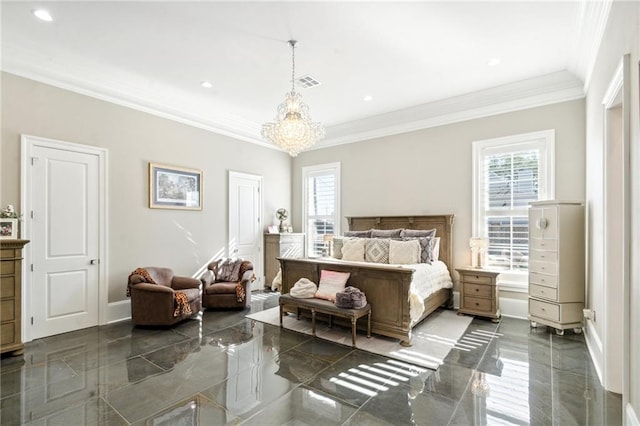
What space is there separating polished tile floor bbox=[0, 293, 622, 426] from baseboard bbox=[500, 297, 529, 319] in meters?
0.65

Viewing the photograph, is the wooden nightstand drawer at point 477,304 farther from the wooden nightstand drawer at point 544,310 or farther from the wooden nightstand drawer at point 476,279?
the wooden nightstand drawer at point 544,310

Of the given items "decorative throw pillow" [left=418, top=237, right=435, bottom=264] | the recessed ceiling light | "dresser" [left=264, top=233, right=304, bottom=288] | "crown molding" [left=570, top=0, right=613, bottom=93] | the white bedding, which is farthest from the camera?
"dresser" [left=264, top=233, right=304, bottom=288]

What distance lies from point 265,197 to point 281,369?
425cm

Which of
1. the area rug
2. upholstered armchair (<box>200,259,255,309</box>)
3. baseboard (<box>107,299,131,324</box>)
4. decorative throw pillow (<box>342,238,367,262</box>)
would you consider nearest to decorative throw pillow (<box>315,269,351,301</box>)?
the area rug

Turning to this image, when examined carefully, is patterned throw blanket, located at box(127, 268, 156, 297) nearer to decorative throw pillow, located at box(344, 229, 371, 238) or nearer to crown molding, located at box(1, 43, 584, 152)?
crown molding, located at box(1, 43, 584, 152)

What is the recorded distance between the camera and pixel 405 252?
452 cm

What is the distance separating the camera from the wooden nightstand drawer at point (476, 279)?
14.0ft

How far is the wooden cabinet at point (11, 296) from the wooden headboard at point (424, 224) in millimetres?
4840

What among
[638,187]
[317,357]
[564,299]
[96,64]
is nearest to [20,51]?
[96,64]

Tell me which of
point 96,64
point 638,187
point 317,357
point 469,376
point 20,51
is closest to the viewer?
point 638,187

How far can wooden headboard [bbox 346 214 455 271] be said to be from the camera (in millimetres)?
4914

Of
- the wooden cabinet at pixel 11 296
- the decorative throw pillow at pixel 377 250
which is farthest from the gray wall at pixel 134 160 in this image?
the decorative throw pillow at pixel 377 250

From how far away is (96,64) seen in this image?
3768 millimetres

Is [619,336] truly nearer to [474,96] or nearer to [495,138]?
[495,138]
